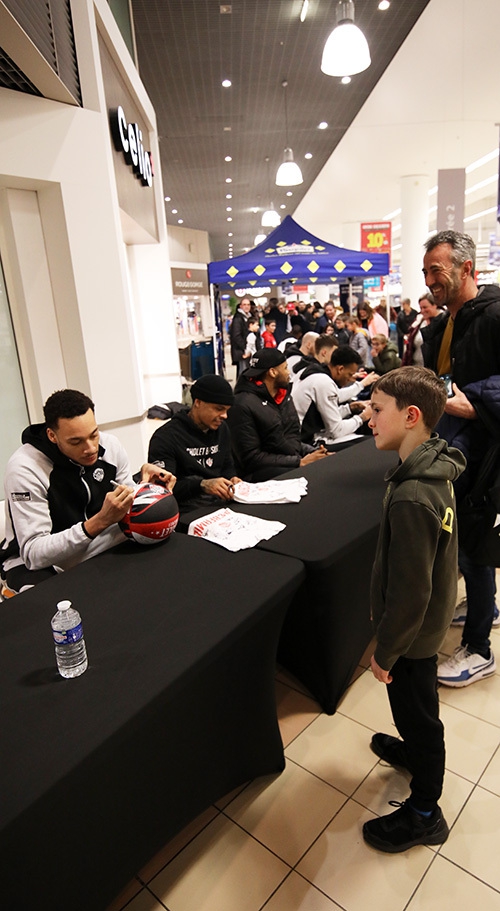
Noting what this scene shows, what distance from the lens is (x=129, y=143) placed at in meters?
4.36

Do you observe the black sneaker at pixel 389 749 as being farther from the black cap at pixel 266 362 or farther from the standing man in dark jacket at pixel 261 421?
the black cap at pixel 266 362

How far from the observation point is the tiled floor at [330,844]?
149 cm

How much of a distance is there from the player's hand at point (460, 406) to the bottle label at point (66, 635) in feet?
5.16

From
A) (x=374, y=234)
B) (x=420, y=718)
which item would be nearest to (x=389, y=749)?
(x=420, y=718)

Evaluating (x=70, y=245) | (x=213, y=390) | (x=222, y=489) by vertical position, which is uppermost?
(x=70, y=245)

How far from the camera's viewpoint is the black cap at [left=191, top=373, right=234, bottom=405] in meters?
2.54

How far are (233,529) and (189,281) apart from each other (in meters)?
11.0

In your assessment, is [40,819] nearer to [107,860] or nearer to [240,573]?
[107,860]

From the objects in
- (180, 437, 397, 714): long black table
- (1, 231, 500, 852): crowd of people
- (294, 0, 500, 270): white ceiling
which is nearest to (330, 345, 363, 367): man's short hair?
(1, 231, 500, 852): crowd of people

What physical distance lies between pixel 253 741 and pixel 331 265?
7423 mm

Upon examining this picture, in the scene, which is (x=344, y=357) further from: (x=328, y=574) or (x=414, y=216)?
(x=414, y=216)

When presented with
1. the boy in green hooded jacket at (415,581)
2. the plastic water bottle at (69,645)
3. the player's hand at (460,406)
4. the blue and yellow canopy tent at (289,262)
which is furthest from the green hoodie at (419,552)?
the blue and yellow canopy tent at (289,262)

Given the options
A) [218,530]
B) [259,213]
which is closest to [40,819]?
[218,530]

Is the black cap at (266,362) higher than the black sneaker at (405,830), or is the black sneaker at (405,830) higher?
the black cap at (266,362)
